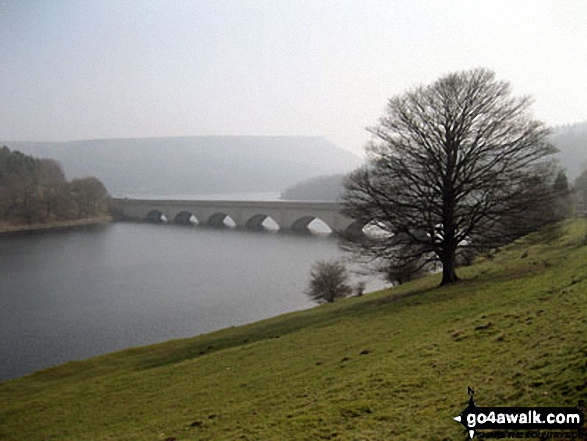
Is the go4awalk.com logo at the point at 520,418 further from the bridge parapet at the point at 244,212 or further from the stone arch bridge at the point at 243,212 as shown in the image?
the bridge parapet at the point at 244,212

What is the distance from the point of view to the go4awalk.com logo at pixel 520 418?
5.76m

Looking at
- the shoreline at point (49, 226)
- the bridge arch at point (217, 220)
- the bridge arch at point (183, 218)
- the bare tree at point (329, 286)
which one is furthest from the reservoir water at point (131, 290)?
the bridge arch at point (183, 218)

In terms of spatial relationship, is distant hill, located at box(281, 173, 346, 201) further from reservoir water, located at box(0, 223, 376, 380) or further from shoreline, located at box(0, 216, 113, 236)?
reservoir water, located at box(0, 223, 376, 380)

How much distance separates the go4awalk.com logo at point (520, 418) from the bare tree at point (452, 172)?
1516 cm

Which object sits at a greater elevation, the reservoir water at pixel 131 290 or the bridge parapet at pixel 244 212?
the bridge parapet at pixel 244 212

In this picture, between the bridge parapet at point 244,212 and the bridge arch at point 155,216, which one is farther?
the bridge arch at point 155,216

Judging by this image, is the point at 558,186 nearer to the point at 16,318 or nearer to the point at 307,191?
the point at 16,318

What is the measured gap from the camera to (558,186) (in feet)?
78.1

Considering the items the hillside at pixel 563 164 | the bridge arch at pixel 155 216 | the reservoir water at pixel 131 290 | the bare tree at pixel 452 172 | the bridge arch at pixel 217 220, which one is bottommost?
the reservoir water at pixel 131 290

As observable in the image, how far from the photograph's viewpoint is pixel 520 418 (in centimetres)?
631

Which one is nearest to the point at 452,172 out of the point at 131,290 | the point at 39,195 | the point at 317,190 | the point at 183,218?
the point at 131,290

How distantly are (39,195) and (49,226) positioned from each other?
26.7 ft

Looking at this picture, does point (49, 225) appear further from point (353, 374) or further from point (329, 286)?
point (353, 374)

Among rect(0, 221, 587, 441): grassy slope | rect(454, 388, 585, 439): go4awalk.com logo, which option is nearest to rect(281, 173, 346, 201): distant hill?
rect(0, 221, 587, 441): grassy slope
